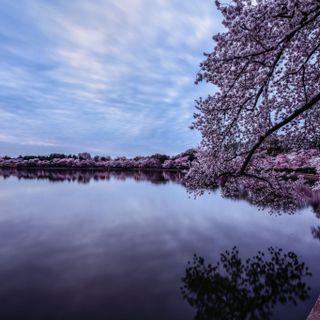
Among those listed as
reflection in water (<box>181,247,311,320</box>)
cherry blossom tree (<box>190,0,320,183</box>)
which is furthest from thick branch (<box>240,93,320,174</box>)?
reflection in water (<box>181,247,311,320</box>)

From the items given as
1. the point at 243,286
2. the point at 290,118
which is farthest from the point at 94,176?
the point at 290,118

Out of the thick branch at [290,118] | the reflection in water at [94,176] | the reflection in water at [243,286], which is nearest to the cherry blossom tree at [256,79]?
the thick branch at [290,118]

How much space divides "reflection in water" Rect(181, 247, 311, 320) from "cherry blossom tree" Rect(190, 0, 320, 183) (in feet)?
12.3

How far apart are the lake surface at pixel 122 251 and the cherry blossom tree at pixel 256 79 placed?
4486 mm

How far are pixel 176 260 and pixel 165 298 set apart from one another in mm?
3931

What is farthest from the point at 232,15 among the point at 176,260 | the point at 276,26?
the point at 176,260

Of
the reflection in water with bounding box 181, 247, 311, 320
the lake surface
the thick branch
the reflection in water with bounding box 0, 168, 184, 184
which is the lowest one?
the reflection in water with bounding box 181, 247, 311, 320

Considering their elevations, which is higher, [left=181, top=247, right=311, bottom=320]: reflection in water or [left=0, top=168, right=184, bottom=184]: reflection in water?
[left=0, top=168, right=184, bottom=184]: reflection in water

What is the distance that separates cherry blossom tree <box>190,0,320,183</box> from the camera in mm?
7523

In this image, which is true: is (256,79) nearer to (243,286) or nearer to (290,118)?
(290,118)

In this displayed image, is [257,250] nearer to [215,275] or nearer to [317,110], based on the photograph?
[215,275]

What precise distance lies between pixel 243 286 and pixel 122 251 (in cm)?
644

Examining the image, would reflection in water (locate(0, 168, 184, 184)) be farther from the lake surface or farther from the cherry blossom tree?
the cherry blossom tree

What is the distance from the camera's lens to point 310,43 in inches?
375
